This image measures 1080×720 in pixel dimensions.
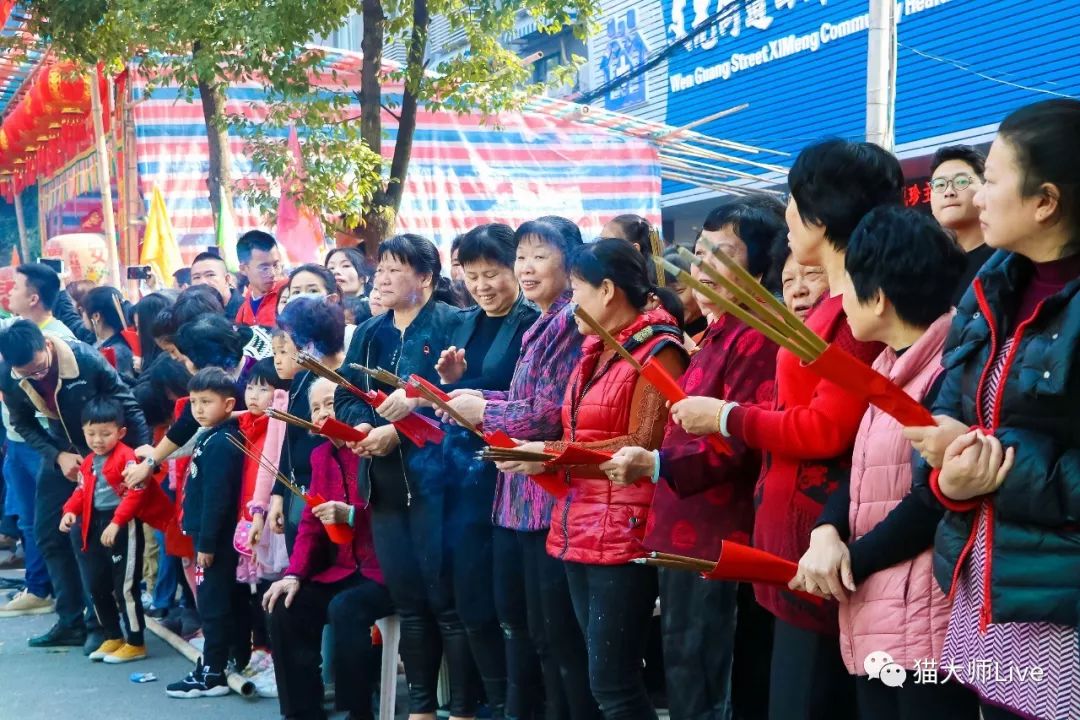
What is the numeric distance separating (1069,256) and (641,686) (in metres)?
2.02

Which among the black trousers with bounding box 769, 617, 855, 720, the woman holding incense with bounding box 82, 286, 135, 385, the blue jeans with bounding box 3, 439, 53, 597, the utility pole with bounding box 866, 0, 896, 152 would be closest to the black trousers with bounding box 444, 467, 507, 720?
the black trousers with bounding box 769, 617, 855, 720

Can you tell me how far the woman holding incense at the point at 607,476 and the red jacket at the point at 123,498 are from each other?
3388mm

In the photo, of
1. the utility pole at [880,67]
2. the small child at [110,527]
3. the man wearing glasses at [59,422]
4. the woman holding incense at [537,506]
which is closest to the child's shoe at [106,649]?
the small child at [110,527]

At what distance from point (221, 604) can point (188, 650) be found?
1.01 m

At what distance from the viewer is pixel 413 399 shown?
4.62m

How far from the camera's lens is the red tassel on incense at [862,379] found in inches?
87.7

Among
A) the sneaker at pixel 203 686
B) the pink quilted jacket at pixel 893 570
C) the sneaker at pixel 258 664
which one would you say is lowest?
the sneaker at pixel 203 686

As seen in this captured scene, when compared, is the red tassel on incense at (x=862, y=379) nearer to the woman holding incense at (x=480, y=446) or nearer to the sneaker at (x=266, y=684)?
the woman holding incense at (x=480, y=446)

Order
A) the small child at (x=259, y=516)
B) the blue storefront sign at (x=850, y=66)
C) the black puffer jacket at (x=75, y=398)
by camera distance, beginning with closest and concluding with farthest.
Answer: the small child at (x=259, y=516) < the black puffer jacket at (x=75, y=398) < the blue storefront sign at (x=850, y=66)

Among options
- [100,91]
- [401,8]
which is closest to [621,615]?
[401,8]

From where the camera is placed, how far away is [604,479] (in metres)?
3.83

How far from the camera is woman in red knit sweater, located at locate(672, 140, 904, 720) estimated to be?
9.47 ft

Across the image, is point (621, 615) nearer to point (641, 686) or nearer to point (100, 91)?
point (641, 686)

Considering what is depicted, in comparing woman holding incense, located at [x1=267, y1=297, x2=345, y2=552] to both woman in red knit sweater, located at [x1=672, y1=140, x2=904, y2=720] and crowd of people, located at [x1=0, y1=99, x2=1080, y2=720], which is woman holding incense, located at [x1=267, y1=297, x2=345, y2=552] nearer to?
crowd of people, located at [x1=0, y1=99, x2=1080, y2=720]
